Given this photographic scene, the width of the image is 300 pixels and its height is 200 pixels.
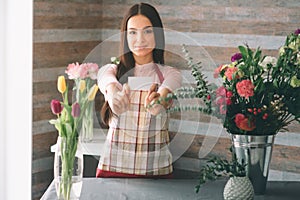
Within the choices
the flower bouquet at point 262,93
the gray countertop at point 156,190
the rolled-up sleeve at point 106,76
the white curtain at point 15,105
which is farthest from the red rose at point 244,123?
the white curtain at point 15,105

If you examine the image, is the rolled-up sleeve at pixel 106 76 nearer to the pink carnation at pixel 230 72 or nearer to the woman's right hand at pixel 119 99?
the woman's right hand at pixel 119 99

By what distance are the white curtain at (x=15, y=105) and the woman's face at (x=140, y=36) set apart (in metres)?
0.59

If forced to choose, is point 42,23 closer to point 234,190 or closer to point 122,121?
point 122,121

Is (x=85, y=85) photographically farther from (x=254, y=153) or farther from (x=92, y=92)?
(x=254, y=153)

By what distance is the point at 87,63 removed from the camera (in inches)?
101

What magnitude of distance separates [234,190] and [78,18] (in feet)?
4.25

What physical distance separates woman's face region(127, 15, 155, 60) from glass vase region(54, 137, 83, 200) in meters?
0.48

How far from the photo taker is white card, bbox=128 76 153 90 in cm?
242

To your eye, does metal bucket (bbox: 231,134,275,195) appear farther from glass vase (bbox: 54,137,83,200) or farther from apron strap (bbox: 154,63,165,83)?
glass vase (bbox: 54,137,83,200)

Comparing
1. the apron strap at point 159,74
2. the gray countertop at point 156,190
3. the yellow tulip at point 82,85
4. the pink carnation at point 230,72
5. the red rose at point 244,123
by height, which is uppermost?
the pink carnation at point 230,72

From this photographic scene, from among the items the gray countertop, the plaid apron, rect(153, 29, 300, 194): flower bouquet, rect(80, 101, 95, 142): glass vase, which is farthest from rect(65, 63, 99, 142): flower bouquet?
rect(153, 29, 300, 194): flower bouquet

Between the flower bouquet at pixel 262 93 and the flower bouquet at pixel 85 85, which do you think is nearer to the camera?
the flower bouquet at pixel 262 93

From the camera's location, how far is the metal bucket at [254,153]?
2.21 meters

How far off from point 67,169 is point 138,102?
462 mm
